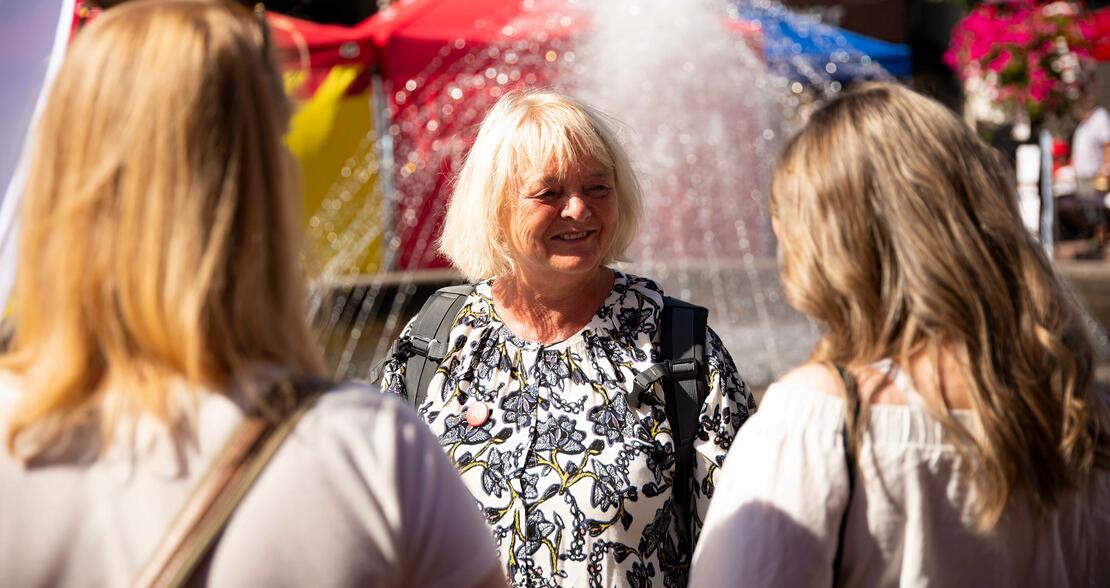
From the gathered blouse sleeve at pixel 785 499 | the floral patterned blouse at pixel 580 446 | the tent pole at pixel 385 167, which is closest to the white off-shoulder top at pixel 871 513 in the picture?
the gathered blouse sleeve at pixel 785 499

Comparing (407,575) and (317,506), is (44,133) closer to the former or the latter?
(317,506)

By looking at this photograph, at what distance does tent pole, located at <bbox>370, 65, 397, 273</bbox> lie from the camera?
10859mm

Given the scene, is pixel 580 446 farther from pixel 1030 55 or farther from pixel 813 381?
pixel 1030 55

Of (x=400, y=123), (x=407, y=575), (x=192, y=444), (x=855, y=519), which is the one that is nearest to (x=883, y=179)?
(x=855, y=519)

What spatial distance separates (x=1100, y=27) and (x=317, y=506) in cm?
1408

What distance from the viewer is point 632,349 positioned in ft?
8.61

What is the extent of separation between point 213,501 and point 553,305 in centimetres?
151

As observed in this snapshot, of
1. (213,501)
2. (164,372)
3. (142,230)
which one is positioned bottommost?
(213,501)

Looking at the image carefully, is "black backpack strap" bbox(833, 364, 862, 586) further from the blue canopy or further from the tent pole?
the tent pole

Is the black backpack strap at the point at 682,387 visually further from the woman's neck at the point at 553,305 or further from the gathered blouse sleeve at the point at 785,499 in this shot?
the gathered blouse sleeve at the point at 785,499

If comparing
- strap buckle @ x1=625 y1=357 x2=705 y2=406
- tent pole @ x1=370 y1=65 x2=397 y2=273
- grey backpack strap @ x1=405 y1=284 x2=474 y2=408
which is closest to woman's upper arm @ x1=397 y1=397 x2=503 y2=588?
strap buckle @ x1=625 y1=357 x2=705 y2=406

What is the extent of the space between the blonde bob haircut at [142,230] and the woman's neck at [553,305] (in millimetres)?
1355

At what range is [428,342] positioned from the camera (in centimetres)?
271

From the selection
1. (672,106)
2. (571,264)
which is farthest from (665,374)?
(672,106)
